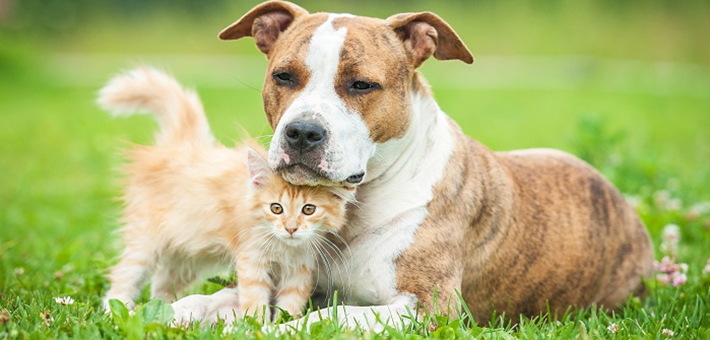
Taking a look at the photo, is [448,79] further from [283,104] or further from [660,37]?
[283,104]

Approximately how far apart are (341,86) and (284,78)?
295 millimetres

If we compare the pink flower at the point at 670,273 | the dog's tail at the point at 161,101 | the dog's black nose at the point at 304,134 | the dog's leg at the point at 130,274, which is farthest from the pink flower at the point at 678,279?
the dog's leg at the point at 130,274

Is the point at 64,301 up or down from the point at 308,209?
down

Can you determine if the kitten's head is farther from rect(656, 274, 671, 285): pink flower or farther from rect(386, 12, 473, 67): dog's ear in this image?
rect(656, 274, 671, 285): pink flower

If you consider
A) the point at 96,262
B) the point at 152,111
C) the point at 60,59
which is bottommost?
the point at 60,59

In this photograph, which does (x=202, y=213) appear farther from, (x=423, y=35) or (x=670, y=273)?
(x=670, y=273)

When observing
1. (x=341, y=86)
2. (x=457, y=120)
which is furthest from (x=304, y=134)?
(x=457, y=120)

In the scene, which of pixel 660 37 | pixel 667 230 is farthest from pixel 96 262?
pixel 660 37

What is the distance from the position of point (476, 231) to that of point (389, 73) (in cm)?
94

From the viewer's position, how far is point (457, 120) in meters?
13.4

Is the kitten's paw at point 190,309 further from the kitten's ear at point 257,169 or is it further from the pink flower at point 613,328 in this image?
the pink flower at point 613,328

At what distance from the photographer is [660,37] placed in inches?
912

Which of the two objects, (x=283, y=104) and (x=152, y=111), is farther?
(x=152, y=111)

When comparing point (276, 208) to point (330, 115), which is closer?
point (330, 115)
